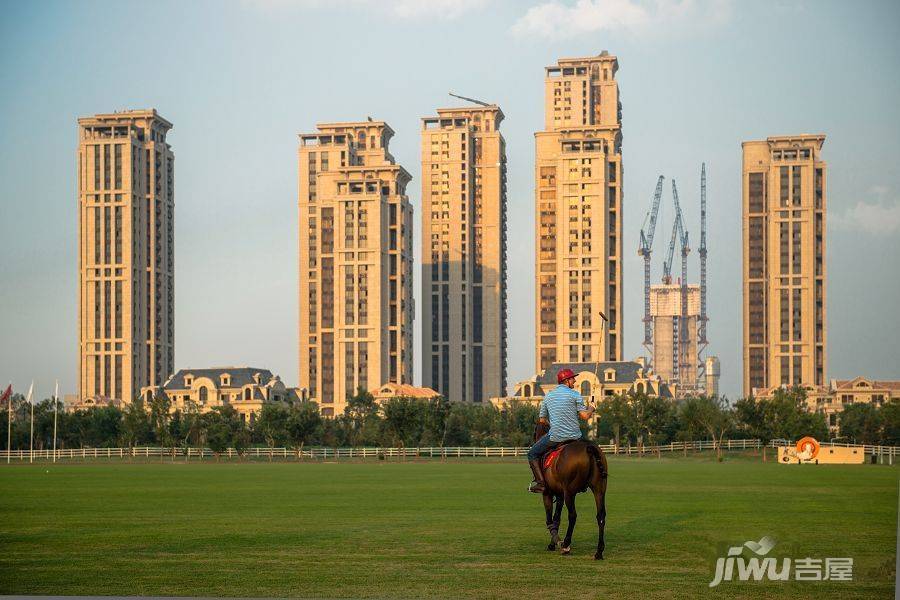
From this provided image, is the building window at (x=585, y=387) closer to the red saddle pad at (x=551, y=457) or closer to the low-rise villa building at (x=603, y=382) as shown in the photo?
the low-rise villa building at (x=603, y=382)

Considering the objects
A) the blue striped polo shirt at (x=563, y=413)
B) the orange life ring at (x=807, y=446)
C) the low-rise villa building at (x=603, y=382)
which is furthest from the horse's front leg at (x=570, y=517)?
the low-rise villa building at (x=603, y=382)

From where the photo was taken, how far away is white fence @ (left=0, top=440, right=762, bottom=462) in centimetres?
8106

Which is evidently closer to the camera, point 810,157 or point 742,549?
point 742,549

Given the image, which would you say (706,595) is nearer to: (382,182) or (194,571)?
(194,571)

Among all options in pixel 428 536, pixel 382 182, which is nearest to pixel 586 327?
pixel 382 182

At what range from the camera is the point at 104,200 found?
168 metres

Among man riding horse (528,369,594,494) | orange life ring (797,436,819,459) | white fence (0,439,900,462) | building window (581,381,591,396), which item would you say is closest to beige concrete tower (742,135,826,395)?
building window (581,381,591,396)

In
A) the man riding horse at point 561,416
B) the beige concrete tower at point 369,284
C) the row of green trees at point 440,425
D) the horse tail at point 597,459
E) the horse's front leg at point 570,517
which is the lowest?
the row of green trees at point 440,425

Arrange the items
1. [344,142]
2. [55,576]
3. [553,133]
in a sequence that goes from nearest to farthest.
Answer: [55,576]
[553,133]
[344,142]

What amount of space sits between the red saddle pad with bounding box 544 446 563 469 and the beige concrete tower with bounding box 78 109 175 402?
15142 cm

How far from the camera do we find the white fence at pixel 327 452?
81.1 m

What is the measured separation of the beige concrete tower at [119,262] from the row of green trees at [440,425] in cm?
5548

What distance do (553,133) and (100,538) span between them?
565 feet

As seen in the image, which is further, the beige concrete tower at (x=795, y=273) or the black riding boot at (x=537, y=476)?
the beige concrete tower at (x=795, y=273)
